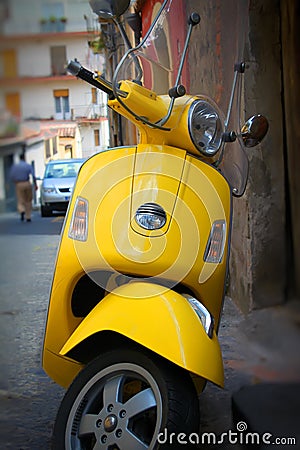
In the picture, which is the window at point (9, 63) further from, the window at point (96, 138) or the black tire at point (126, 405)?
the window at point (96, 138)

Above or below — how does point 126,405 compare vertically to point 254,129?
below

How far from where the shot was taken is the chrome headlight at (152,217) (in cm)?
229

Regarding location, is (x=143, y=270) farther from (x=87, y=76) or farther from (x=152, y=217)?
(x=87, y=76)

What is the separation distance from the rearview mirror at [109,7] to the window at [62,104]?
29cm

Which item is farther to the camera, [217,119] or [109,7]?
[217,119]

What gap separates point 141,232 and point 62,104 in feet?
1.66

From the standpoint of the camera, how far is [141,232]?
89.7 inches

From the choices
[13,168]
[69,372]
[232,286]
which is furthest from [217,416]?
[232,286]

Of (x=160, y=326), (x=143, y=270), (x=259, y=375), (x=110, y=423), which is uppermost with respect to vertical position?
(x=143, y=270)

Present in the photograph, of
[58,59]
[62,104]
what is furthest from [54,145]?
[58,59]

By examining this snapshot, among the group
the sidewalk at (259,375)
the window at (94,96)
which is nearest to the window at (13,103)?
the window at (94,96)

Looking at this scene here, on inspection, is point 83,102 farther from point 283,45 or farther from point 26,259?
point 26,259

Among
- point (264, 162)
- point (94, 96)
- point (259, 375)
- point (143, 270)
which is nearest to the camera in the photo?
point (143, 270)

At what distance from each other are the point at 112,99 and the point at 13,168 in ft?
2.63
